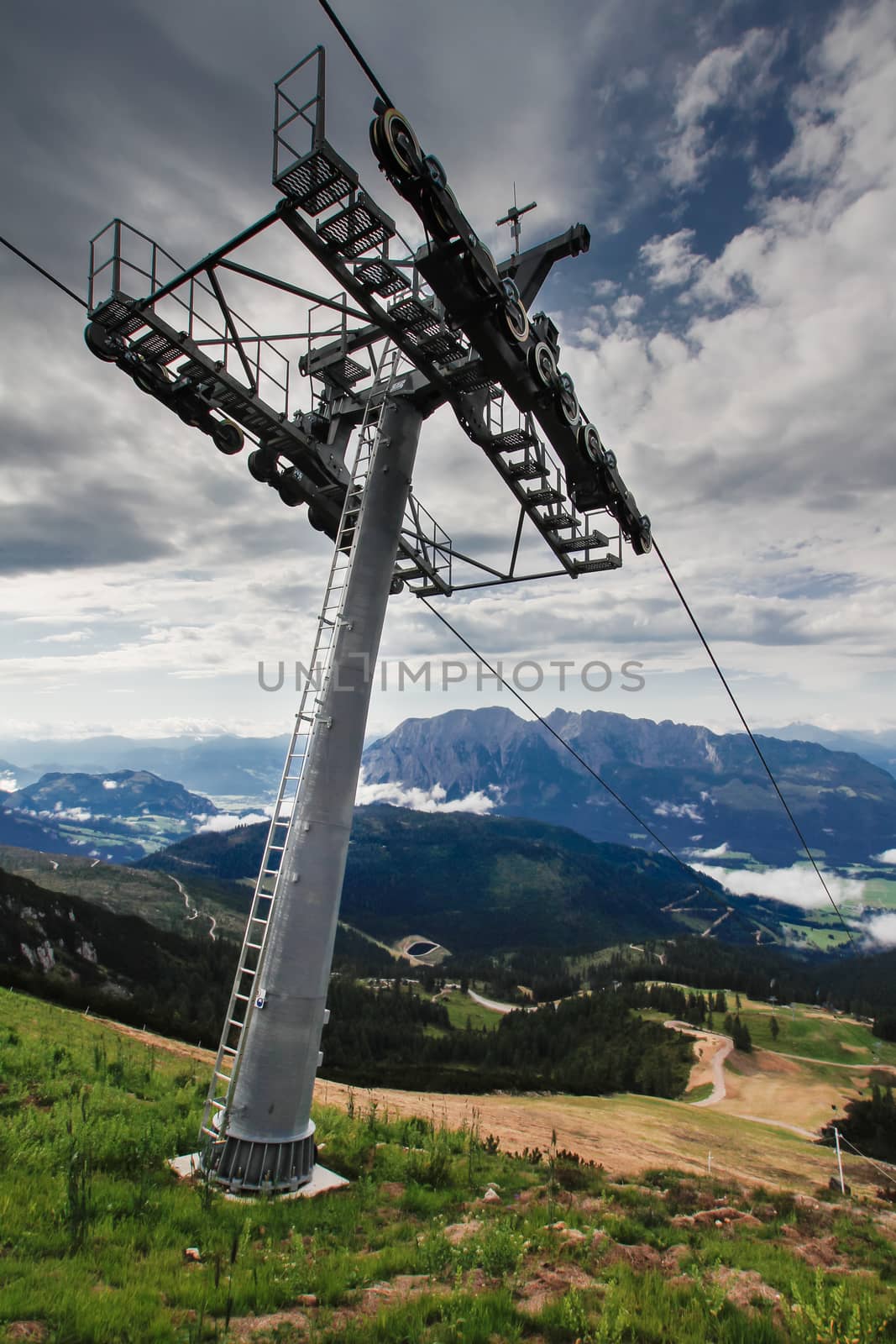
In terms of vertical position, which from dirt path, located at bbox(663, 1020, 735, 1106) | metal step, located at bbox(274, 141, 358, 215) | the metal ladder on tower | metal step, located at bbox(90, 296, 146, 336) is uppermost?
metal step, located at bbox(274, 141, 358, 215)

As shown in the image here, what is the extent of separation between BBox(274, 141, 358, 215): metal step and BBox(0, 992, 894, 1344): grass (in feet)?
44.3

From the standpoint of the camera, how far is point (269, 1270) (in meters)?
7.90

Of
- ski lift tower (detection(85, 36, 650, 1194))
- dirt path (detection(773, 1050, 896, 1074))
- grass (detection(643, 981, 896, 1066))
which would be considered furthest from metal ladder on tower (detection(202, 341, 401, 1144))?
grass (detection(643, 981, 896, 1066))

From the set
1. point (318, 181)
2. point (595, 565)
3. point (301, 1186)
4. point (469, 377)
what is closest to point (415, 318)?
point (469, 377)

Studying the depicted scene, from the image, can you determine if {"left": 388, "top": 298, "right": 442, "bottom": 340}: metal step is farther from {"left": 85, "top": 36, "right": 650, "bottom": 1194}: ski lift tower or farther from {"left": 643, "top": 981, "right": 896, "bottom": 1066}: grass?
{"left": 643, "top": 981, "right": 896, "bottom": 1066}: grass

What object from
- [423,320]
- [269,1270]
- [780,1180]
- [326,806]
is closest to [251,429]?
[423,320]

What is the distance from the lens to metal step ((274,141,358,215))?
991 centimetres

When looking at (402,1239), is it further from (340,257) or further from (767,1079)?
(767,1079)

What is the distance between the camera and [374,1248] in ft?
30.5

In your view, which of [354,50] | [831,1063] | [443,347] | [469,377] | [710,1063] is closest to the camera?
[354,50]

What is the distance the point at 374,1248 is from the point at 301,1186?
8.24 feet

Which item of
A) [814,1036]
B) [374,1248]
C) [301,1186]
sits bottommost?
[814,1036]

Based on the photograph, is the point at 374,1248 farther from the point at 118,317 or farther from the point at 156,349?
the point at 118,317

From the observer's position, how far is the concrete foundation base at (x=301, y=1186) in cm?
1074
